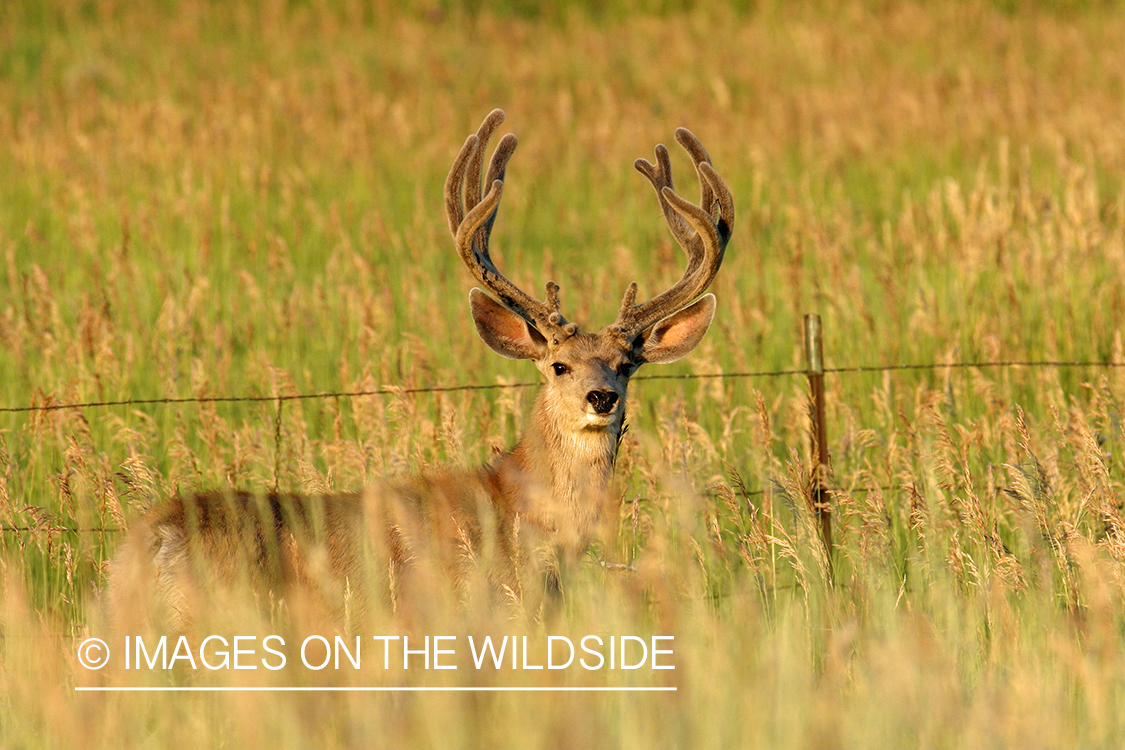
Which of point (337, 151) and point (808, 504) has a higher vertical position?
point (337, 151)

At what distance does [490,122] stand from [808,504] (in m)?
2.02

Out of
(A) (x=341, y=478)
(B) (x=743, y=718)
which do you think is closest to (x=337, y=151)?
(A) (x=341, y=478)

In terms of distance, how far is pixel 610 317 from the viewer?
29.1ft

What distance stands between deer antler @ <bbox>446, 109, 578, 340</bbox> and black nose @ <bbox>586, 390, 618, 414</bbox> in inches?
14.5

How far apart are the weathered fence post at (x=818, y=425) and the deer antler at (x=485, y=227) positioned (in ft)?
3.81

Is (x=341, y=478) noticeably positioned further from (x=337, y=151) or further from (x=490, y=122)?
(x=337, y=151)

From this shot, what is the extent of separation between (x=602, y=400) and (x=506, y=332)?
646 mm

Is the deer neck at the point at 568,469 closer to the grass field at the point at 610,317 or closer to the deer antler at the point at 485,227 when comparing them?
the grass field at the point at 610,317

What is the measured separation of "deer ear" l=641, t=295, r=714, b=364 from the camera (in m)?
5.71

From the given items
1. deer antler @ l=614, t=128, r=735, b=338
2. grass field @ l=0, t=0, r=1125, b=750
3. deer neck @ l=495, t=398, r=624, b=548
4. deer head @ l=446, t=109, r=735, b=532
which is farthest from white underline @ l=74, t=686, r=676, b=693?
deer antler @ l=614, t=128, r=735, b=338

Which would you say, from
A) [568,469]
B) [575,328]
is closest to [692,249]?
[575,328]

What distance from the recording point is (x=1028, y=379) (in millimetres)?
7445

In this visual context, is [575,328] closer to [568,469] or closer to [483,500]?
[568,469]

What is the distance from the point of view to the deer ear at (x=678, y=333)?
5.71m
